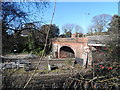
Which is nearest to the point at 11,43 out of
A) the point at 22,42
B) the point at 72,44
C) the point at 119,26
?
the point at 22,42

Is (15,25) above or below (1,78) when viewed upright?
above

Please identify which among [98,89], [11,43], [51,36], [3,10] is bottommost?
[98,89]

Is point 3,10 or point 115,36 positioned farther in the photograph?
point 115,36

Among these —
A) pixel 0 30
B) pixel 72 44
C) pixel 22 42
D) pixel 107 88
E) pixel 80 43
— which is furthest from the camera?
pixel 72 44

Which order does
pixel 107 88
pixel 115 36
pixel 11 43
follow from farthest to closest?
pixel 115 36 < pixel 107 88 < pixel 11 43

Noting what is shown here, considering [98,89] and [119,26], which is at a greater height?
[119,26]

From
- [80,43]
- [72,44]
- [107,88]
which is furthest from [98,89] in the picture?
[72,44]

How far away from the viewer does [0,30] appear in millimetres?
1639

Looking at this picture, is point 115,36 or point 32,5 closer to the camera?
point 32,5

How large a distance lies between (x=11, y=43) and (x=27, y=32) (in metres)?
0.37

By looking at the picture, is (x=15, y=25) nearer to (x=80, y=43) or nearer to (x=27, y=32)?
(x=27, y=32)

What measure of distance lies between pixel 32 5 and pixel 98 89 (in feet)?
8.66

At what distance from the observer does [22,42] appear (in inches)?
91.7

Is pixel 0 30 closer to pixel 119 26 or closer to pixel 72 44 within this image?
pixel 119 26
